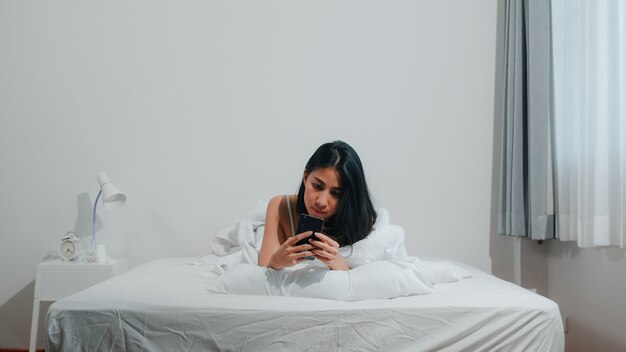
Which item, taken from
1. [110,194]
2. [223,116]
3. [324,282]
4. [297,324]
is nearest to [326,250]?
[324,282]

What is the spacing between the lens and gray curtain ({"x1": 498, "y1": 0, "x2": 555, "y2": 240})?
8.54ft

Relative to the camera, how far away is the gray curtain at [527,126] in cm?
260

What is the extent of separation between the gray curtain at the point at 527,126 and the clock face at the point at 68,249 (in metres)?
2.07

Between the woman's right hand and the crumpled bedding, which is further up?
the woman's right hand

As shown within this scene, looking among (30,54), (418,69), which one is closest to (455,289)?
(418,69)

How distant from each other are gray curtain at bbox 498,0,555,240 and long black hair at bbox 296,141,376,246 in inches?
40.2

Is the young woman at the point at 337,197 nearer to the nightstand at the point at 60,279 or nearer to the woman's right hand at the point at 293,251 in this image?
the woman's right hand at the point at 293,251

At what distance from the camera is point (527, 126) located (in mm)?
2744

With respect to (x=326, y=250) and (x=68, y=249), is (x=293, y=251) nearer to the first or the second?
(x=326, y=250)

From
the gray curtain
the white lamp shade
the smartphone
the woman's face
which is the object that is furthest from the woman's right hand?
the gray curtain

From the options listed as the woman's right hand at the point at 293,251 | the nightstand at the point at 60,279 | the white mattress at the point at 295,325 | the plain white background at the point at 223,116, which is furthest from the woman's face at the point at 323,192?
the nightstand at the point at 60,279

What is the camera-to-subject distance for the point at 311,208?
1.96 meters

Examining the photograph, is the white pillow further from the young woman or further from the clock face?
the clock face

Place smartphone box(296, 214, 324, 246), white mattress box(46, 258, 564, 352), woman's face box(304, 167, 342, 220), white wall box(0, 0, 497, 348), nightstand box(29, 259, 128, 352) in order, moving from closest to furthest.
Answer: white mattress box(46, 258, 564, 352) < smartphone box(296, 214, 324, 246) < woman's face box(304, 167, 342, 220) < nightstand box(29, 259, 128, 352) < white wall box(0, 0, 497, 348)
